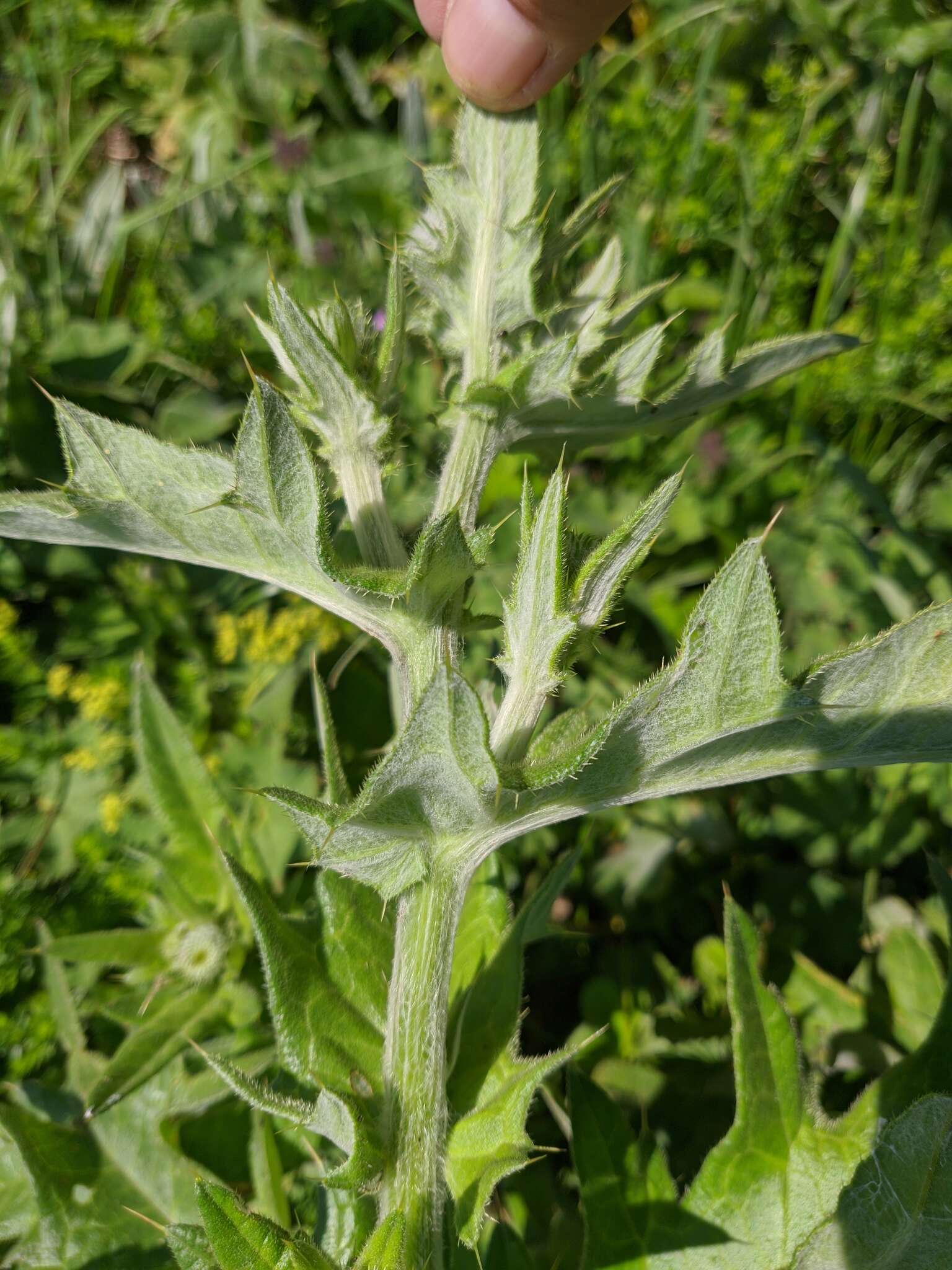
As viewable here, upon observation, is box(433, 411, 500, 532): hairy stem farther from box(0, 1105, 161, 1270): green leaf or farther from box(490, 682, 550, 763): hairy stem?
box(0, 1105, 161, 1270): green leaf

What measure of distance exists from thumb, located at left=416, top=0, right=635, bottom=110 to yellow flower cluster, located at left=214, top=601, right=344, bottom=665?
1.76 metres

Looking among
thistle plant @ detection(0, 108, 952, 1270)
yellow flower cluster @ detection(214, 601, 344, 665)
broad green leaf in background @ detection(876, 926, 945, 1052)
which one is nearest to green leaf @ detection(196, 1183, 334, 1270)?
thistle plant @ detection(0, 108, 952, 1270)

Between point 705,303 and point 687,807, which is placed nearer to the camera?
point 687,807

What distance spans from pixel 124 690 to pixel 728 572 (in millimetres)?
2485

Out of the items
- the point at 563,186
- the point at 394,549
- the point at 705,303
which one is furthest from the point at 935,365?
Result: the point at 394,549

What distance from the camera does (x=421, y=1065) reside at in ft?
5.05

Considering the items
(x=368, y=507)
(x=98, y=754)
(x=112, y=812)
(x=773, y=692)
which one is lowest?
(x=112, y=812)

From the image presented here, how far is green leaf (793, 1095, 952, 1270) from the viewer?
1351 millimetres

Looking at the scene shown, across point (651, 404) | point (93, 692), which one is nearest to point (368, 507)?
point (651, 404)

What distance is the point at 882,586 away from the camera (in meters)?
3.10

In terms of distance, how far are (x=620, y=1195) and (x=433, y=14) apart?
293cm

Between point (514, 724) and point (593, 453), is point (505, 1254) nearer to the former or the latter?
point (514, 724)

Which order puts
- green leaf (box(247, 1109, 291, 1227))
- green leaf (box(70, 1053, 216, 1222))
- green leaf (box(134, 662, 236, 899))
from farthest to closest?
green leaf (box(134, 662, 236, 899))
green leaf (box(70, 1053, 216, 1222))
green leaf (box(247, 1109, 291, 1227))

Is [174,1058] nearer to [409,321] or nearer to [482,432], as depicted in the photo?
[482,432]
